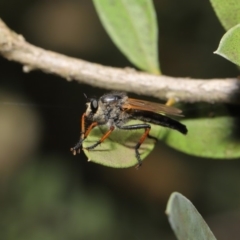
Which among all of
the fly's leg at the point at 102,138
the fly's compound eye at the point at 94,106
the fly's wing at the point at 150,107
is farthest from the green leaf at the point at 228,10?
the fly's compound eye at the point at 94,106

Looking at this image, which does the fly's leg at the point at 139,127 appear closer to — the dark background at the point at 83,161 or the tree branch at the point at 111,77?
the tree branch at the point at 111,77

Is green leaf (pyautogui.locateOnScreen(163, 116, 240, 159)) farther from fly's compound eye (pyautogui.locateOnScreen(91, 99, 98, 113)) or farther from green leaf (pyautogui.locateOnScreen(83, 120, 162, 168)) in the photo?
fly's compound eye (pyautogui.locateOnScreen(91, 99, 98, 113))

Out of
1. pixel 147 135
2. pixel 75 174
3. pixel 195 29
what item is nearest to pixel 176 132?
pixel 147 135

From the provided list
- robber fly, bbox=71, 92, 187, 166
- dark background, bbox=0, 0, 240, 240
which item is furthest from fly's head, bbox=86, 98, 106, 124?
dark background, bbox=0, 0, 240, 240

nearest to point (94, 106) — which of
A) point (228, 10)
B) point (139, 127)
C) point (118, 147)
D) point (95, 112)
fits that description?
point (95, 112)

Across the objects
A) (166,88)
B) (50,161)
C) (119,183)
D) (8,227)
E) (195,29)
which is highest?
(166,88)

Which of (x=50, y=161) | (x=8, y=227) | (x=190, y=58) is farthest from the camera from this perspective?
(x=190, y=58)

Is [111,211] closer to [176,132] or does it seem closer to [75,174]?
[75,174]
